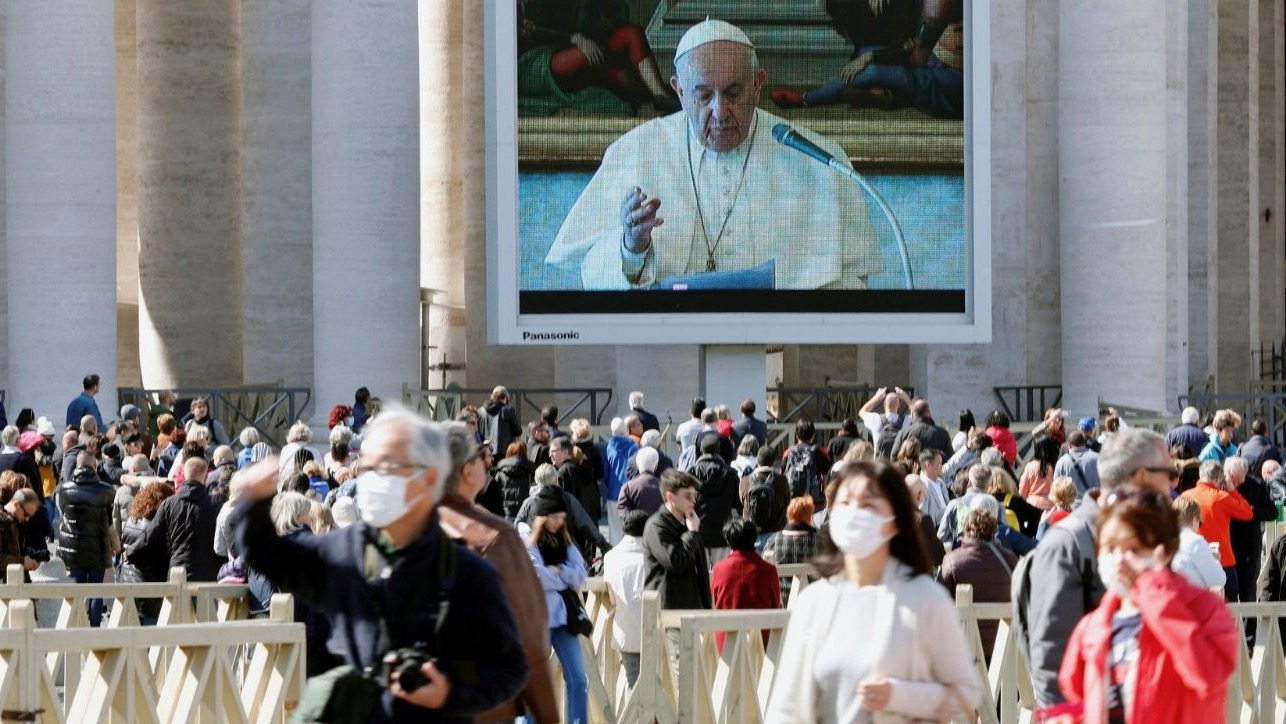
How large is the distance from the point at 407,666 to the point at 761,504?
1156 centimetres

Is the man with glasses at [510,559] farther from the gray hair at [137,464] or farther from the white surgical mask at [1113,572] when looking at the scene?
the gray hair at [137,464]

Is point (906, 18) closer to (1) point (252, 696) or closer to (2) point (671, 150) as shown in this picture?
(2) point (671, 150)

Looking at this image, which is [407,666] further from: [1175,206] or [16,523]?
[1175,206]

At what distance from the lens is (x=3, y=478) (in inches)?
698

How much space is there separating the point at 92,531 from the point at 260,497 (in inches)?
447

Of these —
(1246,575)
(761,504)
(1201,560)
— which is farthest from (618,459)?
(1201,560)

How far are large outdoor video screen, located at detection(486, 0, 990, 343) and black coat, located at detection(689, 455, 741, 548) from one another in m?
7.83

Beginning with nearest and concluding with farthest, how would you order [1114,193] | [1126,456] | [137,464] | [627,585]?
[1126,456], [627,585], [137,464], [1114,193]

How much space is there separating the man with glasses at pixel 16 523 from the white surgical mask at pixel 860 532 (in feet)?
34.7

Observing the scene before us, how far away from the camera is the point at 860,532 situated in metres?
7.15

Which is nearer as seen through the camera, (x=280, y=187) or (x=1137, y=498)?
(x=1137, y=498)

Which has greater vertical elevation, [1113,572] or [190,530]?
[1113,572]

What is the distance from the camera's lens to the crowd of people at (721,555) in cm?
691

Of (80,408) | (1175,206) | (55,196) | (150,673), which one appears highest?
(1175,206)
